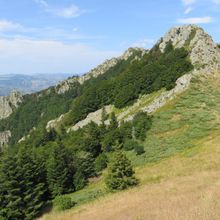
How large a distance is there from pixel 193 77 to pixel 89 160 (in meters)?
33.1

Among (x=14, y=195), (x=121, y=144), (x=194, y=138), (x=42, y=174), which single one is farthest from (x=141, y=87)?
(x=14, y=195)

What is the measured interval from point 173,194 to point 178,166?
19.9 m

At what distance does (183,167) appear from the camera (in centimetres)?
4138

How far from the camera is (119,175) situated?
123ft

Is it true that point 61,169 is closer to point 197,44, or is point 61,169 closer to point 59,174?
point 59,174

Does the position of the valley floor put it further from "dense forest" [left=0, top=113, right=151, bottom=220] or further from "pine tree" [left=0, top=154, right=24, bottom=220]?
"pine tree" [left=0, top=154, right=24, bottom=220]

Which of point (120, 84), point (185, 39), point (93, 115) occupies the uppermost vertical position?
point (185, 39)

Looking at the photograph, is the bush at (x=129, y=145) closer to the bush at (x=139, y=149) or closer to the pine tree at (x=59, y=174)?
the bush at (x=139, y=149)

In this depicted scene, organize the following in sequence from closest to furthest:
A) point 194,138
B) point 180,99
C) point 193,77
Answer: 1. point 194,138
2. point 180,99
3. point 193,77

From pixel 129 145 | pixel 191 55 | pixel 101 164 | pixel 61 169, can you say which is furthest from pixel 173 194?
pixel 191 55

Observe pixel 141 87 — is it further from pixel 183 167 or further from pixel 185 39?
pixel 183 167

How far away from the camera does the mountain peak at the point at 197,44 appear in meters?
82.9

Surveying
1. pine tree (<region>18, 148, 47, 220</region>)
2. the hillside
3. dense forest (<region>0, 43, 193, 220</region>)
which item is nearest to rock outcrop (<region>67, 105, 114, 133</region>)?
the hillside

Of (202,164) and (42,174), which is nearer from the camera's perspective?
(202,164)
